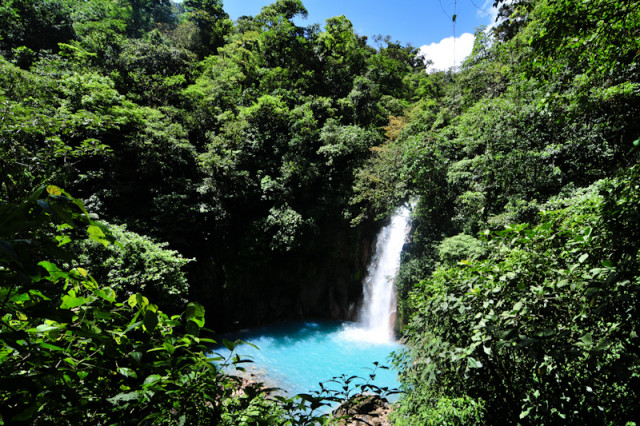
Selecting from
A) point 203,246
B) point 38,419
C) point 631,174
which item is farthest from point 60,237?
point 203,246

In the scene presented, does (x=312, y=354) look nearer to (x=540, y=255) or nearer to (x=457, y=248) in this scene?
(x=457, y=248)

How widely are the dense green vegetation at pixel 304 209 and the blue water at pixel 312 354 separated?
114 cm

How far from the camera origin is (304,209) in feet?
40.3

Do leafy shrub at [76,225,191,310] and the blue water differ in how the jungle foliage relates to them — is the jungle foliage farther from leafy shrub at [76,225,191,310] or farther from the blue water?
leafy shrub at [76,225,191,310]

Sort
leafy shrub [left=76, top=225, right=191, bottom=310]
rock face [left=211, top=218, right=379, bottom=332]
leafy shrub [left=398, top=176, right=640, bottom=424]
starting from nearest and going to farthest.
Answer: leafy shrub [left=398, top=176, right=640, bottom=424] → leafy shrub [left=76, top=225, right=191, bottom=310] → rock face [left=211, top=218, right=379, bottom=332]

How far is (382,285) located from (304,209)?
15.2 feet

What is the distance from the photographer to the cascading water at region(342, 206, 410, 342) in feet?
35.4

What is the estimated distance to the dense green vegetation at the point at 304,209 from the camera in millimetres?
979

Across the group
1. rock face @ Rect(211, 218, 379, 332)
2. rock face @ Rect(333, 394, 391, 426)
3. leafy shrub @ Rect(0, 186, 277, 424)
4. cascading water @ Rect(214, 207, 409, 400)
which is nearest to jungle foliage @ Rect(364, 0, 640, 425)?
rock face @ Rect(333, 394, 391, 426)

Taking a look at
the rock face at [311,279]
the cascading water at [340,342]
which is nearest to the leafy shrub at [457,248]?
the cascading water at [340,342]

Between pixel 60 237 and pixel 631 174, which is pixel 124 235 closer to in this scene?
pixel 60 237

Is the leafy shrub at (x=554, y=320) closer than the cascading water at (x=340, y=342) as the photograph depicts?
Yes

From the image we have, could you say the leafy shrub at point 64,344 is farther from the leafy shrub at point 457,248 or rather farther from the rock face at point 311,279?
the rock face at point 311,279

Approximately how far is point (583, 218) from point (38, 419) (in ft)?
10.9
